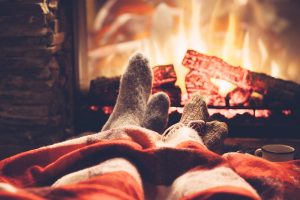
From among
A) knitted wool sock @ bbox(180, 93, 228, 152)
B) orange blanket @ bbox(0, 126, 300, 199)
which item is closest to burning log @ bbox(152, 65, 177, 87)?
knitted wool sock @ bbox(180, 93, 228, 152)

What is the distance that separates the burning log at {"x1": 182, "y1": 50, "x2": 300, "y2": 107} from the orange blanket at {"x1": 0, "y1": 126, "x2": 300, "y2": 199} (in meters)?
0.81

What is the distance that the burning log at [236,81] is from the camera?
1.75 meters

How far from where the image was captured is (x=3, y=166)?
0.91 metres

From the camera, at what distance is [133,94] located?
1455mm

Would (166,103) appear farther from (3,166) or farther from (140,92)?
(3,166)

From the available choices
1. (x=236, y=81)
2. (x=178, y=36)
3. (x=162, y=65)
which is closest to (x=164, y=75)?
(x=162, y=65)

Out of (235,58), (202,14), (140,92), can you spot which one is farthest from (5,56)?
(235,58)

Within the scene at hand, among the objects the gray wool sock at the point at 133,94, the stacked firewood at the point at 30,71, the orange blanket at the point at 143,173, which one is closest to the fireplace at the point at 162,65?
the stacked firewood at the point at 30,71

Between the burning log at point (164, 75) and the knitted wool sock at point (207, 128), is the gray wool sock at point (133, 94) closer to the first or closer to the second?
the knitted wool sock at point (207, 128)

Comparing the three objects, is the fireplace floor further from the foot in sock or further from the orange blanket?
the orange blanket

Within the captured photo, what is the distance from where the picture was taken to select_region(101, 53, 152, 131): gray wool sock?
1382 millimetres

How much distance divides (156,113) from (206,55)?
0.47m

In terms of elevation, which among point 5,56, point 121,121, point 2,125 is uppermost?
point 5,56

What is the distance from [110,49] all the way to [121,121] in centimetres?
56
